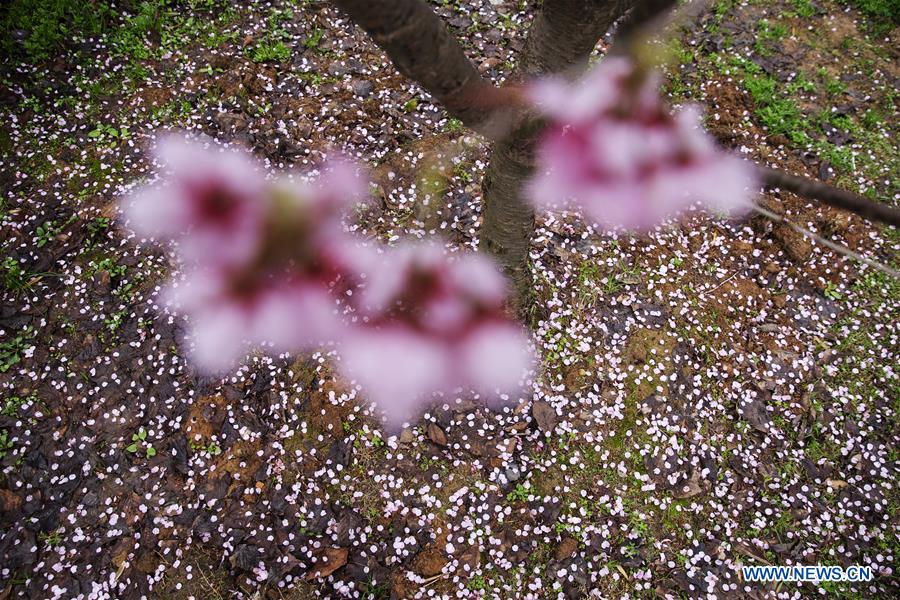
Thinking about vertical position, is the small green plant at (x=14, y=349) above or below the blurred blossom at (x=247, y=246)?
below

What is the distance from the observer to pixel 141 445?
3225 mm

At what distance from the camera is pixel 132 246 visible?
3822mm

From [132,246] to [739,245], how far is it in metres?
4.73

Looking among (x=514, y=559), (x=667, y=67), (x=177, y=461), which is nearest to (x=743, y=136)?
(x=667, y=67)

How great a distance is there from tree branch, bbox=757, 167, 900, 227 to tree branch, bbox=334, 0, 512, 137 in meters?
0.98

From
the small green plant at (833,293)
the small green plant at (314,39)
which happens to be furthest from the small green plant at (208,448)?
the small green plant at (833,293)

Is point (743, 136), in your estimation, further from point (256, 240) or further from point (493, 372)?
point (256, 240)

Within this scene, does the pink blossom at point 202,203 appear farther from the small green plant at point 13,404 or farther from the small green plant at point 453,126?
the small green plant at point 453,126

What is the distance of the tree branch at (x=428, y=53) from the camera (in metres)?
1.35

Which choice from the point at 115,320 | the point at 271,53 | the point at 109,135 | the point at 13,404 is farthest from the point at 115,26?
the point at 13,404

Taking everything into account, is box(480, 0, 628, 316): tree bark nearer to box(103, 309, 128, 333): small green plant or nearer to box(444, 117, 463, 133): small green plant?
box(444, 117, 463, 133): small green plant

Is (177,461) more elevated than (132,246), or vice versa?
(132,246)

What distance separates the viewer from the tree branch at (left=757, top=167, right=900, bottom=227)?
1.35 metres

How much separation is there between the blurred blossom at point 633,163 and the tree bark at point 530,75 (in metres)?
0.69
